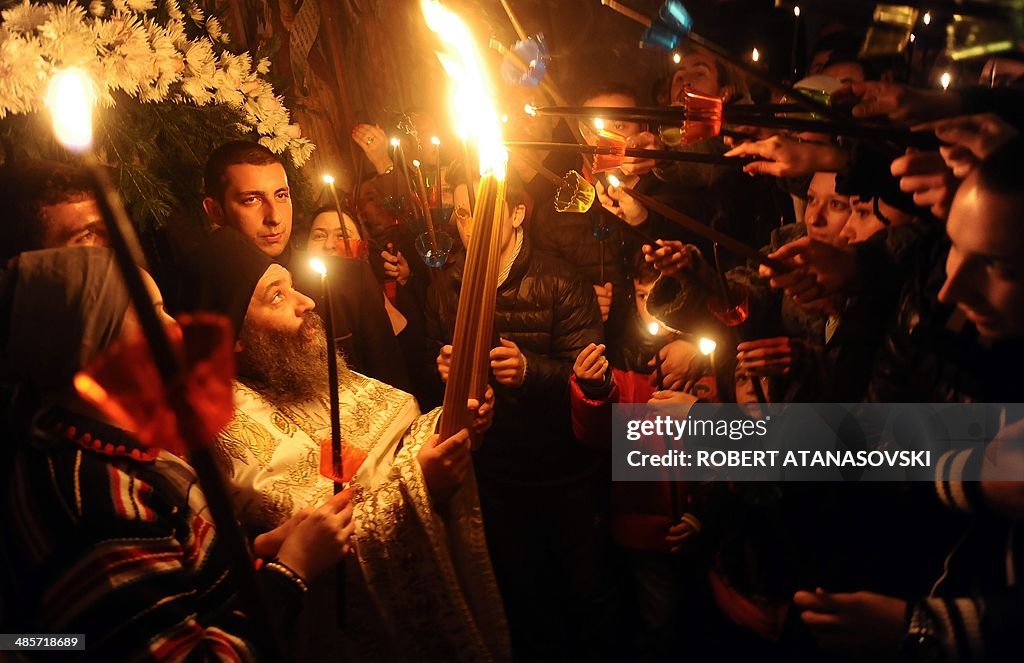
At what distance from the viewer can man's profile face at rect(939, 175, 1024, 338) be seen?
1.15m

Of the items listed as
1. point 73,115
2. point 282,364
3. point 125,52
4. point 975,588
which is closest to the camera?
point 73,115

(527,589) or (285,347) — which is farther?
(527,589)

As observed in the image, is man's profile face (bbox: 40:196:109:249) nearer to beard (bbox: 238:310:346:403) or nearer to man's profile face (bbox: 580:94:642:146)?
beard (bbox: 238:310:346:403)

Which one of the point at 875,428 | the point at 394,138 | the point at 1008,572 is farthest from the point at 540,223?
the point at 1008,572

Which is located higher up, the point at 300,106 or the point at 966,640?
the point at 300,106

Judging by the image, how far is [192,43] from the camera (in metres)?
3.14

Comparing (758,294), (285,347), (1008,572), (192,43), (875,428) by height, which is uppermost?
(192,43)

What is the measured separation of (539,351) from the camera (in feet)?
10.7

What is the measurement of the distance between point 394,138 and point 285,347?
60.6 inches

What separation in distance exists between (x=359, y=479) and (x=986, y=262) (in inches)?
87.2

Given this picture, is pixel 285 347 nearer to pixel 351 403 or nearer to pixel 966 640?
pixel 351 403

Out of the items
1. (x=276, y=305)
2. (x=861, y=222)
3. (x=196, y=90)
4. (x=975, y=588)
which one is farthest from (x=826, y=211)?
(x=196, y=90)

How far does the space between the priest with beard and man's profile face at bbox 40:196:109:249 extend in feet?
1.30

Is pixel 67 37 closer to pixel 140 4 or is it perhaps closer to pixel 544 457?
pixel 140 4
